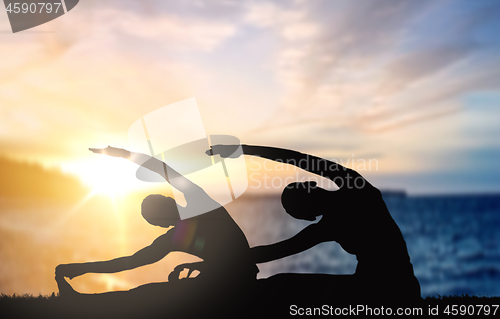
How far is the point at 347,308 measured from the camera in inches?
219

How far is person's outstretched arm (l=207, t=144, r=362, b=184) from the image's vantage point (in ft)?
18.3

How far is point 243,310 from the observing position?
18.7 ft

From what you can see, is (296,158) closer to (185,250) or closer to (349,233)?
(349,233)

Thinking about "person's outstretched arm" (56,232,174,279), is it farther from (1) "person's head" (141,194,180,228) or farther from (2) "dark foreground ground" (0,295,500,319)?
(2) "dark foreground ground" (0,295,500,319)

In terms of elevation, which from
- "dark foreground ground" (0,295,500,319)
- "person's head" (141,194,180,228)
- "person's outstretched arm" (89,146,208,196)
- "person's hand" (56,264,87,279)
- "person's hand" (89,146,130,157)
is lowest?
"dark foreground ground" (0,295,500,319)

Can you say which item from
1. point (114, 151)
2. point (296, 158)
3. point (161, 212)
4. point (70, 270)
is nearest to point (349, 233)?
point (296, 158)

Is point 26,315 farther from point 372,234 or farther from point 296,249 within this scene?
point 372,234

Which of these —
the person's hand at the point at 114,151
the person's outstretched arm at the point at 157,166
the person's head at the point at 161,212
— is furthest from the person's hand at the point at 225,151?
the person's hand at the point at 114,151

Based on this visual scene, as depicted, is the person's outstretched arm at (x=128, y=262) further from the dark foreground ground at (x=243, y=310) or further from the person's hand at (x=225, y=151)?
the person's hand at (x=225, y=151)

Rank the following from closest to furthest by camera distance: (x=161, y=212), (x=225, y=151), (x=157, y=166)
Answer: (x=225, y=151), (x=157, y=166), (x=161, y=212)

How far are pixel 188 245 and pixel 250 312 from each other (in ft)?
5.17

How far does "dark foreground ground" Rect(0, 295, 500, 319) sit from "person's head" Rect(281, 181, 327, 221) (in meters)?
1.40

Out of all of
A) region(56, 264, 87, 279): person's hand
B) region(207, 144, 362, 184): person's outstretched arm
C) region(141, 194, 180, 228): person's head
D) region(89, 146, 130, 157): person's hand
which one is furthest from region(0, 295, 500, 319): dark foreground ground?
region(89, 146, 130, 157): person's hand

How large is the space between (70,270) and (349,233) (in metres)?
4.64
